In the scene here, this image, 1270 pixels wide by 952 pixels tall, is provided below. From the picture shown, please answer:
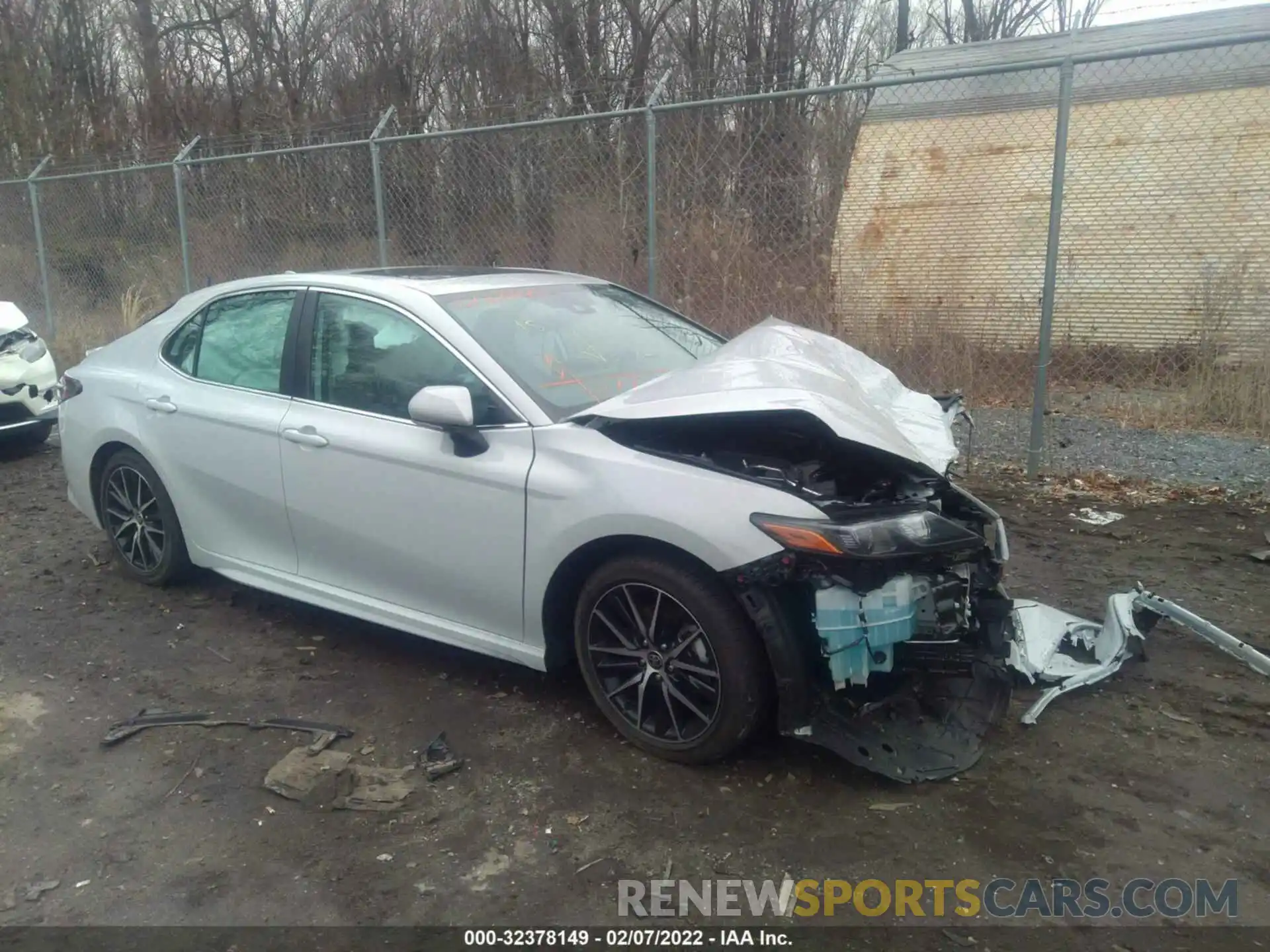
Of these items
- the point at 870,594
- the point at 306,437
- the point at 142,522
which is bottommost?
the point at 142,522

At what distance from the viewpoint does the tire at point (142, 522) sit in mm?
4820

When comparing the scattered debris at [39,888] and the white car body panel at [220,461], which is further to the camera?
the white car body panel at [220,461]

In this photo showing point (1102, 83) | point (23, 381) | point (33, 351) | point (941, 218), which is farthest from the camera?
point (1102, 83)

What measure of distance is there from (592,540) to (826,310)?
493 cm

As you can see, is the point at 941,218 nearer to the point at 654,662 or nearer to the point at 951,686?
the point at 951,686

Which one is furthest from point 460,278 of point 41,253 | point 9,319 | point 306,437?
point 41,253

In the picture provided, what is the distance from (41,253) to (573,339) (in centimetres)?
1126

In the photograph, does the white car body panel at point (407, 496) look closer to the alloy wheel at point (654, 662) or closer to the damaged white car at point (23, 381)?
the alloy wheel at point (654, 662)

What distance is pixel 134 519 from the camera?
16.4ft

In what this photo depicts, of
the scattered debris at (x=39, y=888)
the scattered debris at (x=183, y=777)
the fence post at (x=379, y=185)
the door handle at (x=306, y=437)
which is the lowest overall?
the scattered debris at (x=183, y=777)

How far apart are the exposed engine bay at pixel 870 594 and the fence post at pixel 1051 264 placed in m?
2.98

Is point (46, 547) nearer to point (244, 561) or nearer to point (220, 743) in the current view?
point (244, 561)

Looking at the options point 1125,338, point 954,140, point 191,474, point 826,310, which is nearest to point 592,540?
point 191,474

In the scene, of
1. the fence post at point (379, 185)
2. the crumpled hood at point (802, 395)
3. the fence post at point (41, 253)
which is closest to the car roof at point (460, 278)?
the crumpled hood at point (802, 395)
